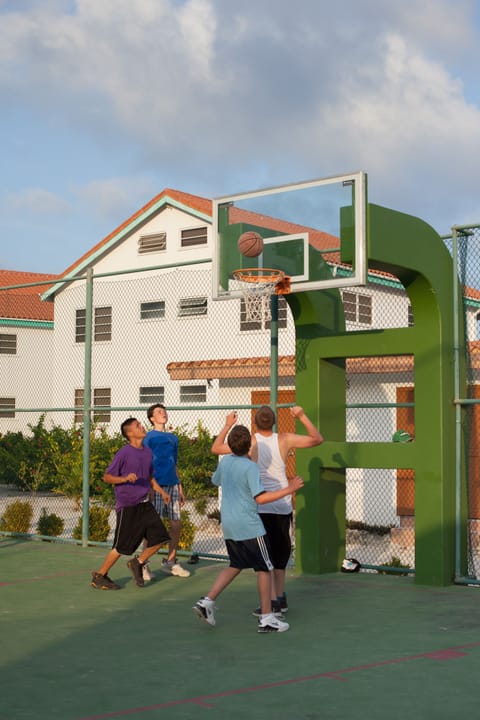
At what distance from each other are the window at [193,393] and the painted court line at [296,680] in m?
20.3

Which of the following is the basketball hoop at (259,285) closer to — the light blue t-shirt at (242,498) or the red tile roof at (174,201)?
the light blue t-shirt at (242,498)

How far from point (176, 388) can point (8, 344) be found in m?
10.7

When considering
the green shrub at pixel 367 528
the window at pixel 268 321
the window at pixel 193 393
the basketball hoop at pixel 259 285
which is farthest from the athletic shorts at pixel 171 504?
the window at pixel 193 393

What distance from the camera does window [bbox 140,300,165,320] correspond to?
29.7 meters

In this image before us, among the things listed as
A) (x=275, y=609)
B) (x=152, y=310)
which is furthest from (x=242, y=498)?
(x=152, y=310)

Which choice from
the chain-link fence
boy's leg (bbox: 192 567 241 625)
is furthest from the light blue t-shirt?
the chain-link fence

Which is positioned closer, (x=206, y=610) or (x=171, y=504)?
(x=206, y=610)

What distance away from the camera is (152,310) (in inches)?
1184

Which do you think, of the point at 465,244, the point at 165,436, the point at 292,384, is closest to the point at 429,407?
the point at 465,244

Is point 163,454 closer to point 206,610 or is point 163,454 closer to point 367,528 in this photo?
point 206,610

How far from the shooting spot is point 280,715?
583 cm

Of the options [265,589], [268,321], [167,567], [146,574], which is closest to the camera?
[265,589]

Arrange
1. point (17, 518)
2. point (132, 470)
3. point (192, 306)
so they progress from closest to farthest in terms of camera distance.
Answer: point (132, 470) < point (17, 518) < point (192, 306)

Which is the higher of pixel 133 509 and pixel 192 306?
pixel 192 306
